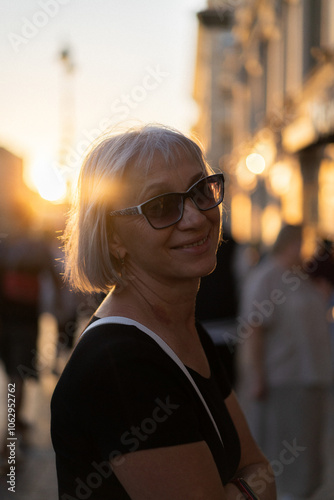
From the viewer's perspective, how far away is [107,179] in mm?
1519

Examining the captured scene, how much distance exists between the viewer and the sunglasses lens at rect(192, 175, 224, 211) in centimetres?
157

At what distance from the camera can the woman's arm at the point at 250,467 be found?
5.18ft

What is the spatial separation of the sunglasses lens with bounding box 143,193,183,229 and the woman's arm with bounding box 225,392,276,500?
61 centimetres

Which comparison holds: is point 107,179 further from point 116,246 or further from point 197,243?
point 197,243

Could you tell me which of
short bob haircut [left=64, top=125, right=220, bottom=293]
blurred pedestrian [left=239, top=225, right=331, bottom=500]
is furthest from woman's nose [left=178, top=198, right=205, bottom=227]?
blurred pedestrian [left=239, top=225, right=331, bottom=500]

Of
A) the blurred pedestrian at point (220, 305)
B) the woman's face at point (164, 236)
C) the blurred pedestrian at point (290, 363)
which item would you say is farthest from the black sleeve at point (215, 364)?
the blurred pedestrian at point (220, 305)

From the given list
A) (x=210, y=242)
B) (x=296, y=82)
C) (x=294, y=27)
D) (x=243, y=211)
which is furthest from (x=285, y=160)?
(x=210, y=242)

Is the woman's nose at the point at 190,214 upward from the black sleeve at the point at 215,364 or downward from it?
upward

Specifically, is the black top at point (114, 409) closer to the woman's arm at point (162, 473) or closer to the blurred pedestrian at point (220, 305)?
the woman's arm at point (162, 473)

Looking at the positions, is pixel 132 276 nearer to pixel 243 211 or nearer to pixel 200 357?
pixel 200 357

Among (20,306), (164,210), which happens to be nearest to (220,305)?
(20,306)

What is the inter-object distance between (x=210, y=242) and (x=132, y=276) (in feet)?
0.77

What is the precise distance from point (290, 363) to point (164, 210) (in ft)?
9.12

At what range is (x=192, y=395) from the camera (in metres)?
1.37
